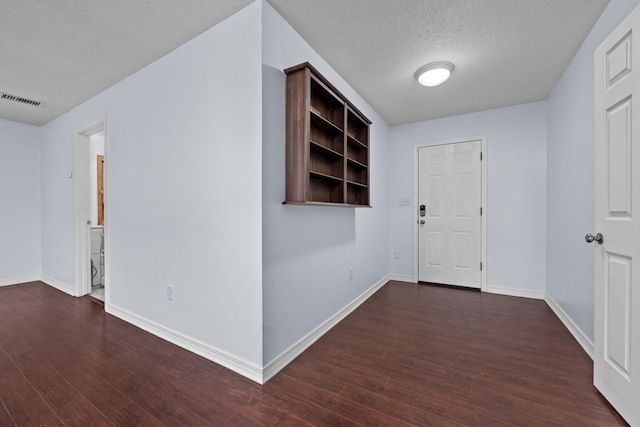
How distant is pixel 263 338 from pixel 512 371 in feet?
5.49

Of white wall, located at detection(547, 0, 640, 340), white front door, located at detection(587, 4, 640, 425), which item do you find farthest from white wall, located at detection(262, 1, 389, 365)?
white wall, located at detection(547, 0, 640, 340)

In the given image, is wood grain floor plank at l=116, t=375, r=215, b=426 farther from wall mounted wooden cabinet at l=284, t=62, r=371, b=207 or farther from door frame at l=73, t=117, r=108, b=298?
door frame at l=73, t=117, r=108, b=298

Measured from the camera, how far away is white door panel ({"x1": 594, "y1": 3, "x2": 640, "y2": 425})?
129cm

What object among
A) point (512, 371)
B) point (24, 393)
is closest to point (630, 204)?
point (512, 371)

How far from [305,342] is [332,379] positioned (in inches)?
16.8

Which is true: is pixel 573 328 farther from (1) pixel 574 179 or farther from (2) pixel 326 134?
(2) pixel 326 134

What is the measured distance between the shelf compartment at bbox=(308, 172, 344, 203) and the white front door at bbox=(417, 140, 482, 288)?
2.08 meters

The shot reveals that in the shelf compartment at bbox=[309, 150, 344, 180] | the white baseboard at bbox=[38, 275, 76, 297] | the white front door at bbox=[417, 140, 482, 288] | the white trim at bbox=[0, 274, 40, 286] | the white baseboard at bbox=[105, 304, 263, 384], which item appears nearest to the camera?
the white baseboard at bbox=[105, 304, 263, 384]

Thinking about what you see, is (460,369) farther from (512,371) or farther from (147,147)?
(147,147)

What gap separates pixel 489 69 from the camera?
8.30ft

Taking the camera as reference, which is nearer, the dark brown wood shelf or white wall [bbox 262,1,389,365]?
white wall [bbox 262,1,389,365]

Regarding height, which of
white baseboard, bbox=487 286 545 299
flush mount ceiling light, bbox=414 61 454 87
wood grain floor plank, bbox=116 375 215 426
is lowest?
wood grain floor plank, bbox=116 375 215 426

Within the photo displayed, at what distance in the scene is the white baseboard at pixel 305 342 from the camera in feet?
5.68

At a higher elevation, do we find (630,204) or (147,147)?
(147,147)
